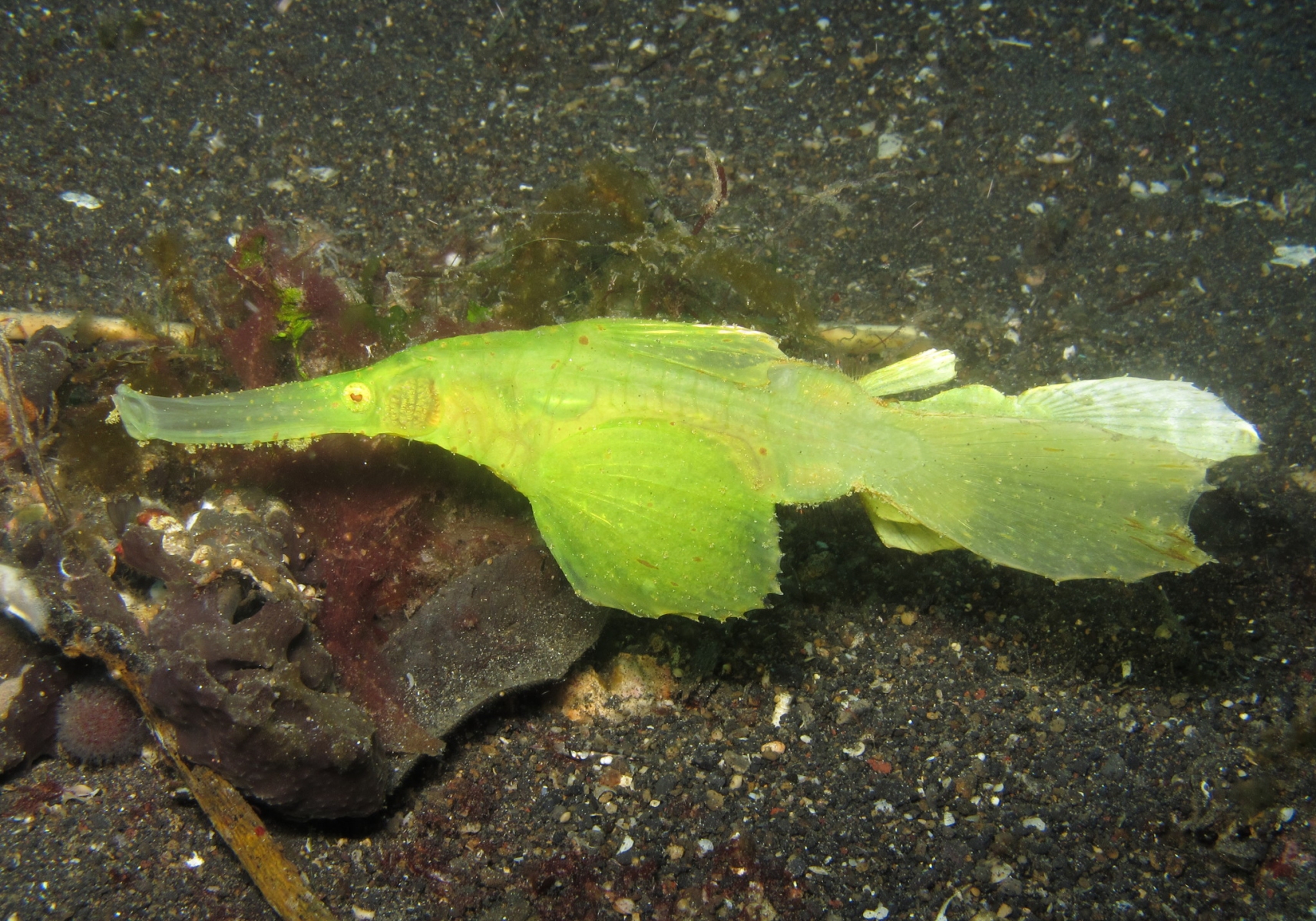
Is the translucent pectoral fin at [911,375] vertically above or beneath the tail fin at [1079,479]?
above

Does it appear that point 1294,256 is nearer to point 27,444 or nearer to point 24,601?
point 27,444

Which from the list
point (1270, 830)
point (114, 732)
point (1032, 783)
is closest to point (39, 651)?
point (114, 732)

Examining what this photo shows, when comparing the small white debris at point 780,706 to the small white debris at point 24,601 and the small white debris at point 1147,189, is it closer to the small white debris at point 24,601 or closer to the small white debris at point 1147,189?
the small white debris at point 24,601

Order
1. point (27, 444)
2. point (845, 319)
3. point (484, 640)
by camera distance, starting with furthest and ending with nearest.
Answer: point (845, 319), point (484, 640), point (27, 444)

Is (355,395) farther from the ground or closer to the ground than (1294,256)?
farther from the ground

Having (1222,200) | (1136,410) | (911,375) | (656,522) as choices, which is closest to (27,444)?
(656,522)

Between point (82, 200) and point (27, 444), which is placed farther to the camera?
point (82, 200)

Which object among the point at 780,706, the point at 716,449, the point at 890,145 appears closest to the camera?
the point at 716,449

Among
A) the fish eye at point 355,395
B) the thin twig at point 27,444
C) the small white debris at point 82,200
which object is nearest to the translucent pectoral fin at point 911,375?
the fish eye at point 355,395
